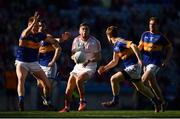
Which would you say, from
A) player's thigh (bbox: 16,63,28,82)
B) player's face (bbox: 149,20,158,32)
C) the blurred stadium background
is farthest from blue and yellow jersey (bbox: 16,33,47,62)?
the blurred stadium background

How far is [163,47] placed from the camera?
2161 centimetres

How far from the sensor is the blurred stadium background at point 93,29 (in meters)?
29.2

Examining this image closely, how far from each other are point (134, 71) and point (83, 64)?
4.75 ft

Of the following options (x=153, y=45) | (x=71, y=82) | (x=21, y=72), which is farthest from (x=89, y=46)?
(x=21, y=72)

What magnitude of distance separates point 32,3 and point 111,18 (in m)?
3.24

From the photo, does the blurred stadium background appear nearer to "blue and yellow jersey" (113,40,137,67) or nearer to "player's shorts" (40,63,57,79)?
"player's shorts" (40,63,57,79)

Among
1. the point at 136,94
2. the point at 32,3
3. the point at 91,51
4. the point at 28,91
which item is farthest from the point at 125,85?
the point at 91,51

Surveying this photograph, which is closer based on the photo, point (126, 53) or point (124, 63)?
point (126, 53)

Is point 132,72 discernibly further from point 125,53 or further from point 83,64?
point 83,64

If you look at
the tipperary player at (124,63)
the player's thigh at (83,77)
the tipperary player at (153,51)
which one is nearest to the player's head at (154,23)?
the tipperary player at (153,51)

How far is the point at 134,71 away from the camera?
20.9 meters

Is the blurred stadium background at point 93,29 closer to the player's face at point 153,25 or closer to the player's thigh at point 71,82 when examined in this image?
the player's thigh at point 71,82

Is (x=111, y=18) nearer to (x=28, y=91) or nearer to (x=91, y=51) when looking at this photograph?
(x=28, y=91)

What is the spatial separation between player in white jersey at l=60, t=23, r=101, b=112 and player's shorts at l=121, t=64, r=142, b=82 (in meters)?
1.12
